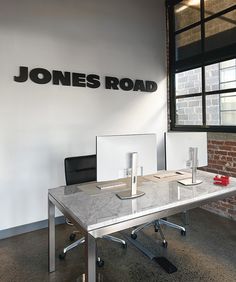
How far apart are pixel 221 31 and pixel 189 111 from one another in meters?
1.26

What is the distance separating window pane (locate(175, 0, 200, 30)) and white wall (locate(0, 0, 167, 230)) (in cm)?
44

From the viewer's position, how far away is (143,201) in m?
1.71

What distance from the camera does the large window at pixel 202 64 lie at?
10.5 ft

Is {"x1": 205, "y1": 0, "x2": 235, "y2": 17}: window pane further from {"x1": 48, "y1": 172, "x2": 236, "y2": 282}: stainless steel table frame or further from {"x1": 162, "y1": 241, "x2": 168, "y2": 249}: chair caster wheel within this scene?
{"x1": 162, "y1": 241, "x2": 168, "y2": 249}: chair caster wheel

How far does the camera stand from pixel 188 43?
12.4ft

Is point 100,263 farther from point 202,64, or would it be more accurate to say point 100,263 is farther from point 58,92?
point 202,64

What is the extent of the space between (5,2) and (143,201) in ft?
9.28

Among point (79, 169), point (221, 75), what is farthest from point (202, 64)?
point (79, 169)

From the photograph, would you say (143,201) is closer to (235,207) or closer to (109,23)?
(235,207)

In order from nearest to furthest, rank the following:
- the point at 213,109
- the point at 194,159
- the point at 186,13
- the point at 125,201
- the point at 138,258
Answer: the point at 125,201 < the point at 194,159 < the point at 138,258 < the point at 213,109 < the point at 186,13

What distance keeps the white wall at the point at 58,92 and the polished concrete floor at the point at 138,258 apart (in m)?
0.50

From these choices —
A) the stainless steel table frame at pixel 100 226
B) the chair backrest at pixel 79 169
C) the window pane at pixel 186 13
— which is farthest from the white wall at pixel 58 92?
the stainless steel table frame at pixel 100 226

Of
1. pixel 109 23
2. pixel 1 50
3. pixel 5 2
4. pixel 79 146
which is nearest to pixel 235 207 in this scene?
pixel 79 146

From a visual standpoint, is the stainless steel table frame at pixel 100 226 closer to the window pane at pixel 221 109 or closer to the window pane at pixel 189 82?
the window pane at pixel 221 109
